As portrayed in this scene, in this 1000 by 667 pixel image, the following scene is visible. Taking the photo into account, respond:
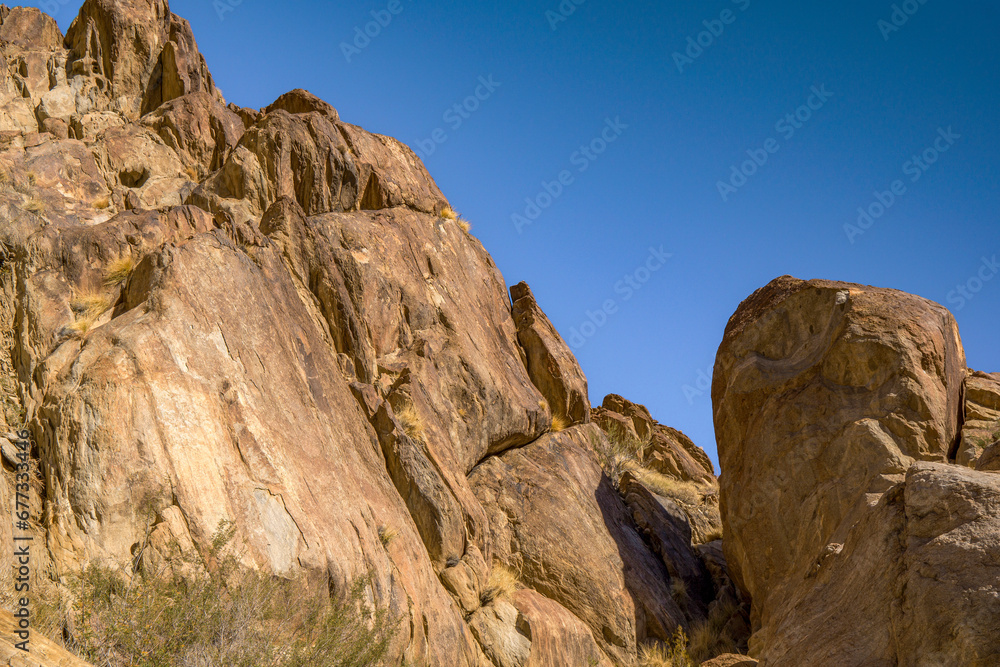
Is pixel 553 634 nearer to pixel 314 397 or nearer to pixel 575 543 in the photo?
pixel 575 543

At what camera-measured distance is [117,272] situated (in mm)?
11609

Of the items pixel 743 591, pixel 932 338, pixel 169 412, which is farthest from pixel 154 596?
pixel 932 338

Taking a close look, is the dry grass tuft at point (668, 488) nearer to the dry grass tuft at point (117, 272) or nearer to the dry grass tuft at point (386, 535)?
the dry grass tuft at point (386, 535)

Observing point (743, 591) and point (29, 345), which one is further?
point (743, 591)

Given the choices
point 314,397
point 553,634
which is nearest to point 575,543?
point 553,634

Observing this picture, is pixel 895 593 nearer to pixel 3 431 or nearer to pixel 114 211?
pixel 3 431

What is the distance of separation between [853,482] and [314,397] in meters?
9.33

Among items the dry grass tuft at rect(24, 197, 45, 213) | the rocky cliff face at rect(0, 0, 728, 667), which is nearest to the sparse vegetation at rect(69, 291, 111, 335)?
the rocky cliff face at rect(0, 0, 728, 667)

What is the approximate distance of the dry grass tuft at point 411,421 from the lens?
13.1 m

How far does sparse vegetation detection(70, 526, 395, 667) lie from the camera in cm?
682

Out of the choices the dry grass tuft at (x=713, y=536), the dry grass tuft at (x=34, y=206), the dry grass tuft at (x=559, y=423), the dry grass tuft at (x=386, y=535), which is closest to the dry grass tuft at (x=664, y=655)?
the dry grass tuft at (x=559, y=423)

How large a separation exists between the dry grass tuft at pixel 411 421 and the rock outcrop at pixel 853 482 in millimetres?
6534

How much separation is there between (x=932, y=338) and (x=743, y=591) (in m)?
6.40

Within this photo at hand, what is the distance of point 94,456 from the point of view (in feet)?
26.8
